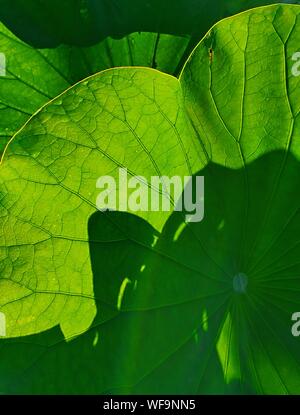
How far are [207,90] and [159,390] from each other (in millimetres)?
587

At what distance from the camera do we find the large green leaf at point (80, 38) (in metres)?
1.18

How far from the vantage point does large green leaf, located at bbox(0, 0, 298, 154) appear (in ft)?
3.87

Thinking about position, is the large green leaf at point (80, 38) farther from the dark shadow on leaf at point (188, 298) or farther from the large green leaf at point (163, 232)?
the dark shadow on leaf at point (188, 298)

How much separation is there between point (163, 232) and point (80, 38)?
43cm

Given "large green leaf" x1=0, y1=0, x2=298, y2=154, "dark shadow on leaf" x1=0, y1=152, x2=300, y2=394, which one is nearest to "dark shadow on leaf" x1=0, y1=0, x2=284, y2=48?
"large green leaf" x1=0, y1=0, x2=298, y2=154

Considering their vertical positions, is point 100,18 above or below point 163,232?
above

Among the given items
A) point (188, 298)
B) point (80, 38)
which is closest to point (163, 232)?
point (188, 298)

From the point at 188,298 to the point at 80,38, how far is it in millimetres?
562

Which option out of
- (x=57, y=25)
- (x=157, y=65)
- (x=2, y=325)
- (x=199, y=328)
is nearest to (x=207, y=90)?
(x=157, y=65)

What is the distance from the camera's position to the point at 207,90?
3.50 feet

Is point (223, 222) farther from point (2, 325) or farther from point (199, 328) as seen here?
point (2, 325)

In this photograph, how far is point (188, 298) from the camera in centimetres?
113

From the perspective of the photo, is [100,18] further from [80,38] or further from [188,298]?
[188,298]

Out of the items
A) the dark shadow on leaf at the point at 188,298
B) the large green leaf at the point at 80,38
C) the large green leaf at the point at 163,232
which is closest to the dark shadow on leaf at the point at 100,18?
the large green leaf at the point at 80,38
